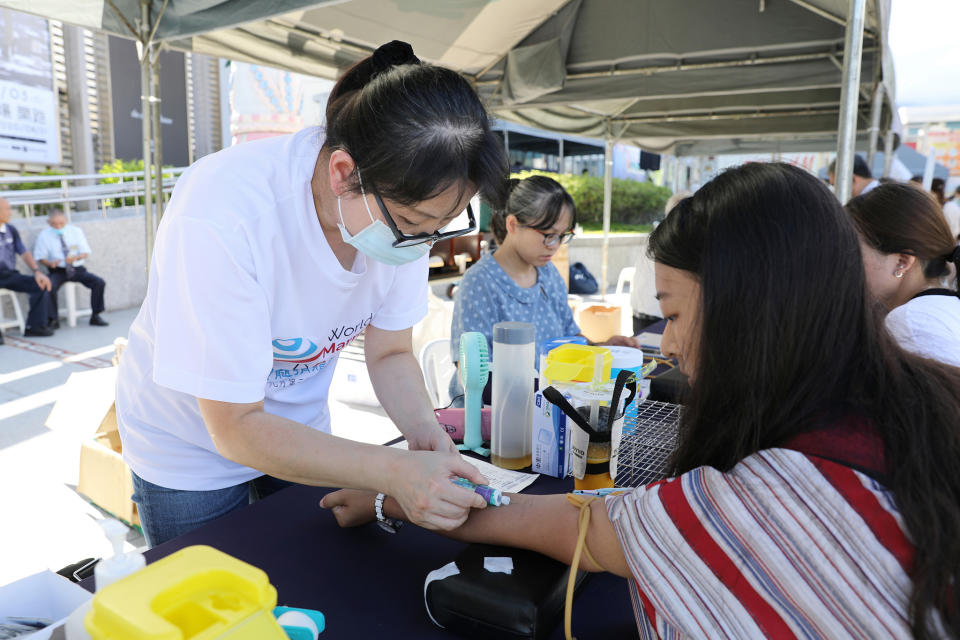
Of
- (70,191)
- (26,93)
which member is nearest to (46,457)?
(70,191)

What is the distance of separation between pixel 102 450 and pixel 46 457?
944 millimetres

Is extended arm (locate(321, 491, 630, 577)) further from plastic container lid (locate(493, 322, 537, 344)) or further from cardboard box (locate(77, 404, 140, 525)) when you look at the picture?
cardboard box (locate(77, 404, 140, 525))

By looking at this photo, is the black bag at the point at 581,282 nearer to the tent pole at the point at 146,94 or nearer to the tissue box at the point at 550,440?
the tent pole at the point at 146,94

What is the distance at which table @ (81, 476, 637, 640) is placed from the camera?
95cm

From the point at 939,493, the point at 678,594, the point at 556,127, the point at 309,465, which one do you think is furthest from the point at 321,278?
the point at 556,127

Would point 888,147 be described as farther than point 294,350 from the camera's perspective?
Yes

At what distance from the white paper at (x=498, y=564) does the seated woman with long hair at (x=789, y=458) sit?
4.5 inches

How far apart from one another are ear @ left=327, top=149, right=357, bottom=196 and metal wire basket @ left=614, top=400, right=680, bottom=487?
0.81m

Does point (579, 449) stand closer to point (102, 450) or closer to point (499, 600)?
point (499, 600)

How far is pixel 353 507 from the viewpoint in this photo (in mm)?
1201

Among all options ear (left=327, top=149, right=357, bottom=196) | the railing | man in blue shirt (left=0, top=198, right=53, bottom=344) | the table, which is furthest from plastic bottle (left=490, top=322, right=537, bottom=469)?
the railing

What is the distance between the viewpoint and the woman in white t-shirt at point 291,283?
3.46ft

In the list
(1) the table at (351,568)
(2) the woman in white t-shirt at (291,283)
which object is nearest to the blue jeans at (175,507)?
(2) the woman in white t-shirt at (291,283)

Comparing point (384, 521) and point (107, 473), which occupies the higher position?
point (384, 521)
